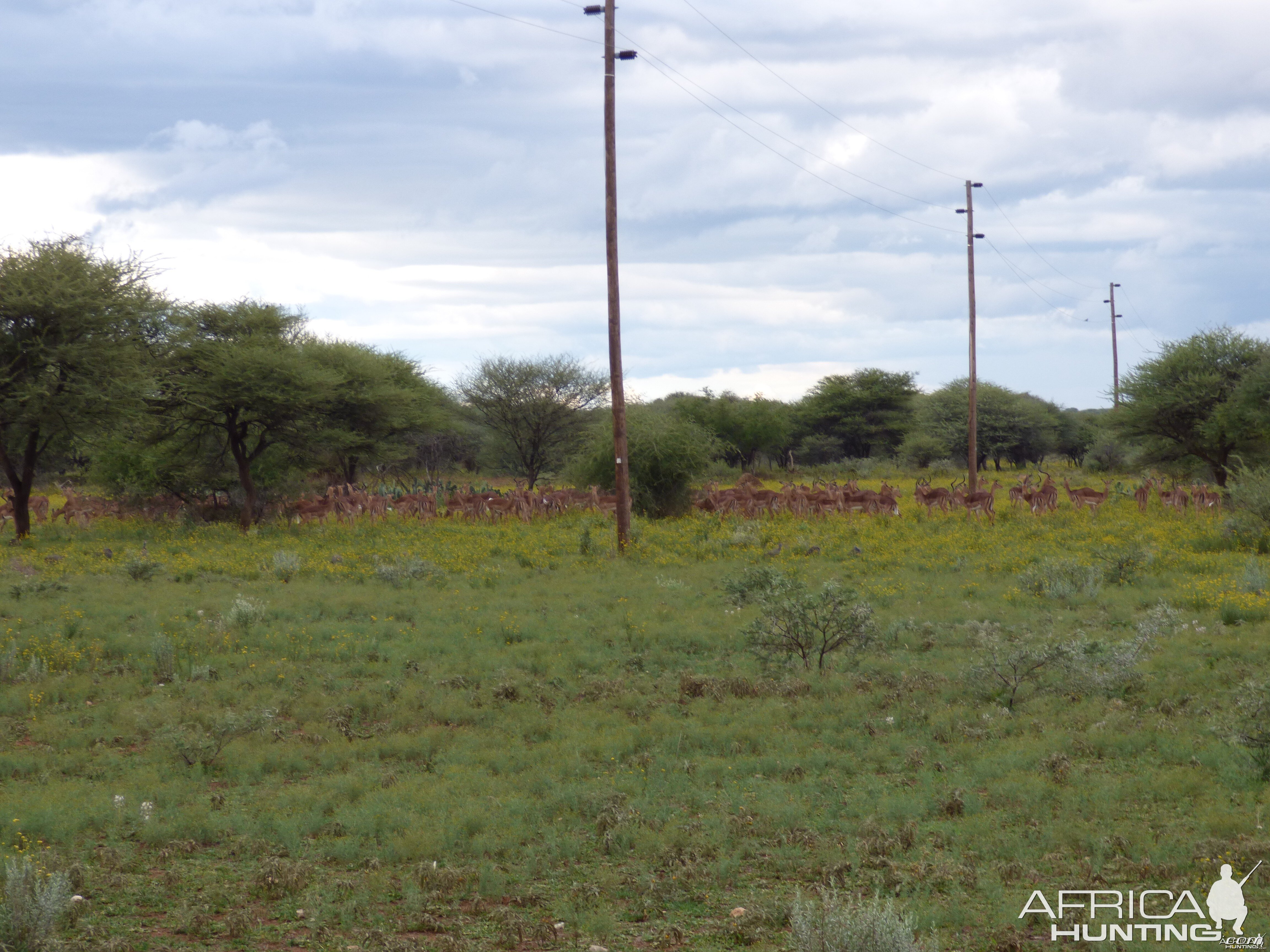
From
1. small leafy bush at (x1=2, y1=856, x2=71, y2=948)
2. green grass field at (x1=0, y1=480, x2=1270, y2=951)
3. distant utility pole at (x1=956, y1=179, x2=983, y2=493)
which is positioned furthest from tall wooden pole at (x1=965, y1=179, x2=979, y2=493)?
small leafy bush at (x1=2, y1=856, x2=71, y2=948)

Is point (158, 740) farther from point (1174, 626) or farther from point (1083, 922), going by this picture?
point (1174, 626)

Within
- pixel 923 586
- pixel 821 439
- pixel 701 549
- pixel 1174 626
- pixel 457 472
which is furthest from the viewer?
pixel 821 439

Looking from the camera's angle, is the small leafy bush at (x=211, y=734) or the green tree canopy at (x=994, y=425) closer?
the small leafy bush at (x=211, y=734)

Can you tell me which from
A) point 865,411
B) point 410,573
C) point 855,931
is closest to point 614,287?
point 410,573

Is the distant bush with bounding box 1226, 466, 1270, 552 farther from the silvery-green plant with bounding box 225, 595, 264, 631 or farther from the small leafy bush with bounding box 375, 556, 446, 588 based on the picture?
the silvery-green plant with bounding box 225, 595, 264, 631

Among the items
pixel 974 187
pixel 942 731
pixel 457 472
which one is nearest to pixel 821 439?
pixel 457 472

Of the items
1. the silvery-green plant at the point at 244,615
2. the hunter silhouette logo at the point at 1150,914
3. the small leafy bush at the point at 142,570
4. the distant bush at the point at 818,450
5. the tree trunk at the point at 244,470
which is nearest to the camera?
the hunter silhouette logo at the point at 1150,914

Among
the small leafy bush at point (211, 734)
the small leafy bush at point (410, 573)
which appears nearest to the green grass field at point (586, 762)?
the small leafy bush at point (211, 734)

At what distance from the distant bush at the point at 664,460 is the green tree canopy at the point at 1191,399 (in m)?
15.4

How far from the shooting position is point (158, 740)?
349 inches

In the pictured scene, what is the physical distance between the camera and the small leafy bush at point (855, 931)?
432 cm

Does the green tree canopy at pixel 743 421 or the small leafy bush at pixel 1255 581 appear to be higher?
the green tree canopy at pixel 743 421

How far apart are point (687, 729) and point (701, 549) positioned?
12.6 m

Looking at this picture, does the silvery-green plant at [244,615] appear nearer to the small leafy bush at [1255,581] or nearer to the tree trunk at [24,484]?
the tree trunk at [24,484]
